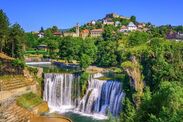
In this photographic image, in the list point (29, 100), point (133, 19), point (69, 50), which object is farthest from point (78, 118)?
point (133, 19)

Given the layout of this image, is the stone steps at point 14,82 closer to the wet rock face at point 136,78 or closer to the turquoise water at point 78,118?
the turquoise water at point 78,118

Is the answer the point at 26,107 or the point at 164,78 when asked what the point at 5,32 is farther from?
the point at 164,78

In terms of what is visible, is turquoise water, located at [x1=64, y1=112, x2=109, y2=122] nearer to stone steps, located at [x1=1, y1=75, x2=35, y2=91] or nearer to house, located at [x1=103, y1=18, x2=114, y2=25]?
stone steps, located at [x1=1, y1=75, x2=35, y2=91]

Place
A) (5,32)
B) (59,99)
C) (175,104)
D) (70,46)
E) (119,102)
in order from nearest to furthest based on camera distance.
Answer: (175,104)
(119,102)
(59,99)
(5,32)
(70,46)

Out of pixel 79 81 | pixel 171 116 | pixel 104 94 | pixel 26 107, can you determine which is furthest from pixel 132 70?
pixel 171 116

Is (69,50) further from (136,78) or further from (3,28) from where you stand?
(136,78)

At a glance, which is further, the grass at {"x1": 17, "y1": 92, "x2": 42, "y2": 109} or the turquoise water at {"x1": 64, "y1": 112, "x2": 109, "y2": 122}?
the grass at {"x1": 17, "y1": 92, "x2": 42, "y2": 109}

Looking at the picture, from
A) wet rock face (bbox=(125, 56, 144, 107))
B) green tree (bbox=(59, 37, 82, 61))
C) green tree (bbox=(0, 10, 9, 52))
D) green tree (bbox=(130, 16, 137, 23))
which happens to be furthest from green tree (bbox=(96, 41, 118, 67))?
green tree (bbox=(130, 16, 137, 23))
